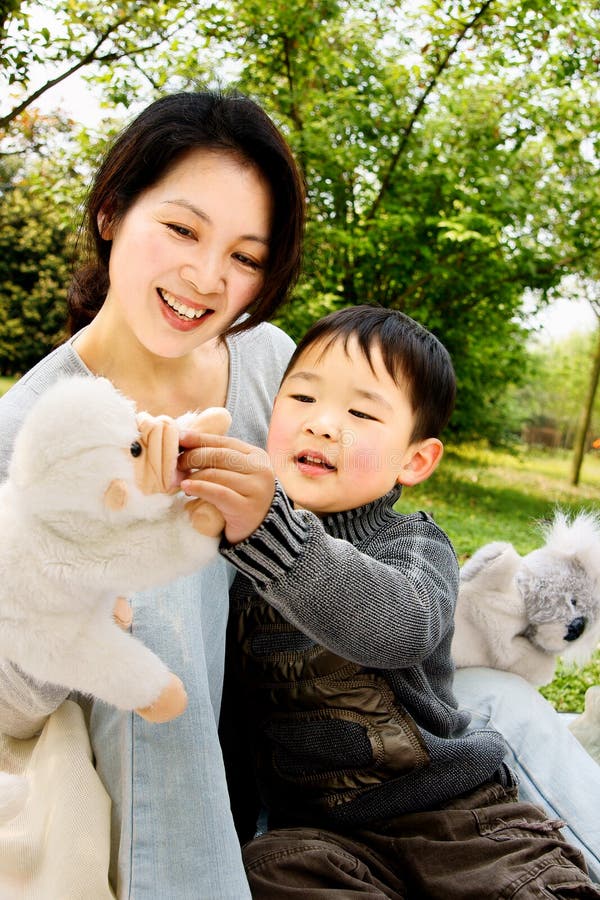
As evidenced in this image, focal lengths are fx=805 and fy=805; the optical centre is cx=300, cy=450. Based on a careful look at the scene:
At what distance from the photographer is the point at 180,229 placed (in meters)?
1.79

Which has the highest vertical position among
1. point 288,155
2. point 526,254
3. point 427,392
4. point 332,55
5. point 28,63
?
point 332,55

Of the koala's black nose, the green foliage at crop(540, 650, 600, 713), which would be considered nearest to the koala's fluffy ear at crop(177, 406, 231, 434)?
the koala's black nose

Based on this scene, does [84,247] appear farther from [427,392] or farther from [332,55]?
[332,55]

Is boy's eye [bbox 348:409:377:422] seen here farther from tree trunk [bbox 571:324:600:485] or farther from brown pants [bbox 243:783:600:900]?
tree trunk [bbox 571:324:600:485]

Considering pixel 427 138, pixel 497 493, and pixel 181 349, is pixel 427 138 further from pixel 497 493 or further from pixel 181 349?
pixel 181 349

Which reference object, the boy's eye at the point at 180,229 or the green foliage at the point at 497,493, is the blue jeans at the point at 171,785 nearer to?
the boy's eye at the point at 180,229

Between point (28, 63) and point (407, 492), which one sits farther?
point (407, 492)

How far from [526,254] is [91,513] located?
23.1 feet

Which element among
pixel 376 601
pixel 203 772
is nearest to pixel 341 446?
pixel 376 601

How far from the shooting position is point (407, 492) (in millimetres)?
8664

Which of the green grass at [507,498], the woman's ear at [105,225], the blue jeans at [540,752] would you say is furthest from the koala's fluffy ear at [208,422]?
the green grass at [507,498]

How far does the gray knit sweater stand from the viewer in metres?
1.41

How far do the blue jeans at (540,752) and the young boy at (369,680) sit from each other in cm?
31

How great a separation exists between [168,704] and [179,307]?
36.3 inches
